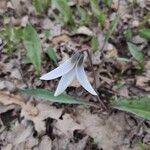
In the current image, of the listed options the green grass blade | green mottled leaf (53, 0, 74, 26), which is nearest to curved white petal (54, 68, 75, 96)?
the green grass blade

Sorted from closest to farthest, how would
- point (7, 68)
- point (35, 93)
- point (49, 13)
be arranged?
1. point (35, 93)
2. point (7, 68)
3. point (49, 13)

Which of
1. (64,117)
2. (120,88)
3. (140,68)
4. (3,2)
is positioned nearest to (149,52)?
(140,68)

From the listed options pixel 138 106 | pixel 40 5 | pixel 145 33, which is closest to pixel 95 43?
pixel 145 33

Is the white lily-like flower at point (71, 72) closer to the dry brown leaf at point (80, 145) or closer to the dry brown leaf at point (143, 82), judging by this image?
the dry brown leaf at point (80, 145)

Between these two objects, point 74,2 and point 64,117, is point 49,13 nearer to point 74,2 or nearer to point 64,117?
point 74,2

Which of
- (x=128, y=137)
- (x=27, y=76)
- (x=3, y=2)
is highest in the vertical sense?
(x=3, y=2)

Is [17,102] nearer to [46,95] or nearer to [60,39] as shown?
[46,95]

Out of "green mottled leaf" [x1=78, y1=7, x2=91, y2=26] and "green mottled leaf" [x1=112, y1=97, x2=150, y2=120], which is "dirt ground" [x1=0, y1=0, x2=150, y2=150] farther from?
"green mottled leaf" [x1=112, y1=97, x2=150, y2=120]

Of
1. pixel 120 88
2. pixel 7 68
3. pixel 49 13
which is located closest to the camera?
pixel 120 88
